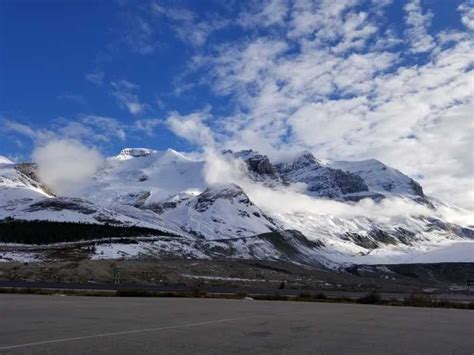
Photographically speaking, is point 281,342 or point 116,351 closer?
point 116,351

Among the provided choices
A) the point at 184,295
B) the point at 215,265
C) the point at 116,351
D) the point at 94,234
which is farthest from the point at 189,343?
the point at 94,234

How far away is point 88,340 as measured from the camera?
1149 cm

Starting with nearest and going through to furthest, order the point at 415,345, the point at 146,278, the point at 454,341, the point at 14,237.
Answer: the point at 415,345, the point at 454,341, the point at 146,278, the point at 14,237

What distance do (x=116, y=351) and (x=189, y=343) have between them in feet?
5.72

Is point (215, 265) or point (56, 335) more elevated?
point (215, 265)

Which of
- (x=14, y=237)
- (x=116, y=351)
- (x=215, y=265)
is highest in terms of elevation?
(x=14, y=237)

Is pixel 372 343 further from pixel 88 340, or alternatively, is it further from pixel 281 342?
pixel 88 340

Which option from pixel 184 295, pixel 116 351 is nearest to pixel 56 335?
pixel 116 351

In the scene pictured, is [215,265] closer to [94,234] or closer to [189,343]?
[94,234]

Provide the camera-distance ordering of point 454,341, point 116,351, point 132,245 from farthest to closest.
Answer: point 132,245, point 454,341, point 116,351

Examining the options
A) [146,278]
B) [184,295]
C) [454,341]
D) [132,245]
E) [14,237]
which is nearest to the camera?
[454,341]

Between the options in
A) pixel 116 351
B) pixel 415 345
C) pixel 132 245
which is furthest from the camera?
pixel 132 245

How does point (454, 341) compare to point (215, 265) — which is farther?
point (215, 265)

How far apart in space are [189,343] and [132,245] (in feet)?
450
